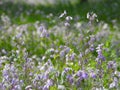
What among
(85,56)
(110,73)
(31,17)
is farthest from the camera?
(31,17)

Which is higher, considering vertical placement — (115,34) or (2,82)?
(115,34)

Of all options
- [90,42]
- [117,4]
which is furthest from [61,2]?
[90,42]

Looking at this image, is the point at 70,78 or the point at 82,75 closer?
the point at 82,75

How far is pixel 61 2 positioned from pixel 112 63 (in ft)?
33.3

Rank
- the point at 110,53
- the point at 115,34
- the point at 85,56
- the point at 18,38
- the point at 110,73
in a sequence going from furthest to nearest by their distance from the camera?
the point at 115,34 → the point at 110,53 → the point at 18,38 → the point at 85,56 → the point at 110,73

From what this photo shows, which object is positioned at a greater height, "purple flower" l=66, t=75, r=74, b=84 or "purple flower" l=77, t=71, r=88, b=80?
"purple flower" l=66, t=75, r=74, b=84

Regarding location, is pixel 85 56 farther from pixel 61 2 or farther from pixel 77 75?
pixel 61 2

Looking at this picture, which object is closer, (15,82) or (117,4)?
(15,82)

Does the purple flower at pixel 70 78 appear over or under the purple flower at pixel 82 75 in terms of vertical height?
over

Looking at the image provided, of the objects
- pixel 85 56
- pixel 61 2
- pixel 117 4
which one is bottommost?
pixel 85 56

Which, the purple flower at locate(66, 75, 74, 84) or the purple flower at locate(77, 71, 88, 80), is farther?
the purple flower at locate(66, 75, 74, 84)

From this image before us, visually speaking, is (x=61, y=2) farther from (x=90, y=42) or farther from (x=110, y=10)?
(x=90, y=42)

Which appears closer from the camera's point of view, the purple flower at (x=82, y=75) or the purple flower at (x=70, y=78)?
the purple flower at (x=82, y=75)

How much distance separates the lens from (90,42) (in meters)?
5.32
